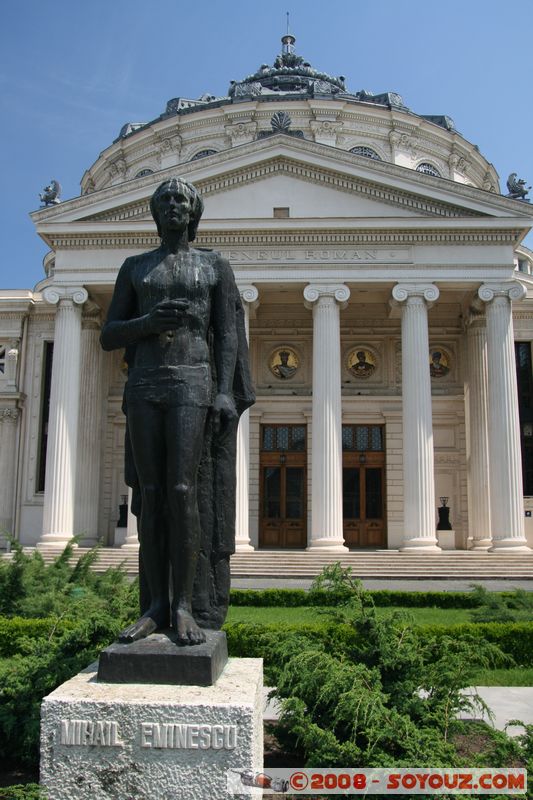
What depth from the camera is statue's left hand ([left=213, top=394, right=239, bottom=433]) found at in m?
5.36

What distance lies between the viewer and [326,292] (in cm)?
2906

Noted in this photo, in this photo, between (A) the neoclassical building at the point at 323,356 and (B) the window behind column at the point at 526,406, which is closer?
(A) the neoclassical building at the point at 323,356

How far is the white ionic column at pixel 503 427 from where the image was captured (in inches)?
1083

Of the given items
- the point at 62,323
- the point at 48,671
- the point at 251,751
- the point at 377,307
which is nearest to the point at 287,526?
the point at 377,307

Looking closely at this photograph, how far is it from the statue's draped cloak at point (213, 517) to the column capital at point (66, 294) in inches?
989

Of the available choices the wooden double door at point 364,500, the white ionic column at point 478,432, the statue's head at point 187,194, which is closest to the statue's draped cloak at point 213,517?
the statue's head at point 187,194

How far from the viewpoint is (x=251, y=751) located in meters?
4.24

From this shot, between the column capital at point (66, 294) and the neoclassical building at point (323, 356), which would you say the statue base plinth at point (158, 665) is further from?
the column capital at point (66, 294)

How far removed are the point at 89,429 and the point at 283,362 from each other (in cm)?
955

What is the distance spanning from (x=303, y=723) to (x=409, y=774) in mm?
1040

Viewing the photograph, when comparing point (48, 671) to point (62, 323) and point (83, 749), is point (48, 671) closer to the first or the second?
point (83, 749)

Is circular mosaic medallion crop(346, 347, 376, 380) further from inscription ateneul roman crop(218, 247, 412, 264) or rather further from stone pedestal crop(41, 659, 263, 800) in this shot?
stone pedestal crop(41, 659, 263, 800)

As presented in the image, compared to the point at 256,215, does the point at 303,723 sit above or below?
below

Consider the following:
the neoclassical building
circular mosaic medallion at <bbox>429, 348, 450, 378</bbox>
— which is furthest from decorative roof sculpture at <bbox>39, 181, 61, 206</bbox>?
circular mosaic medallion at <bbox>429, 348, 450, 378</bbox>
